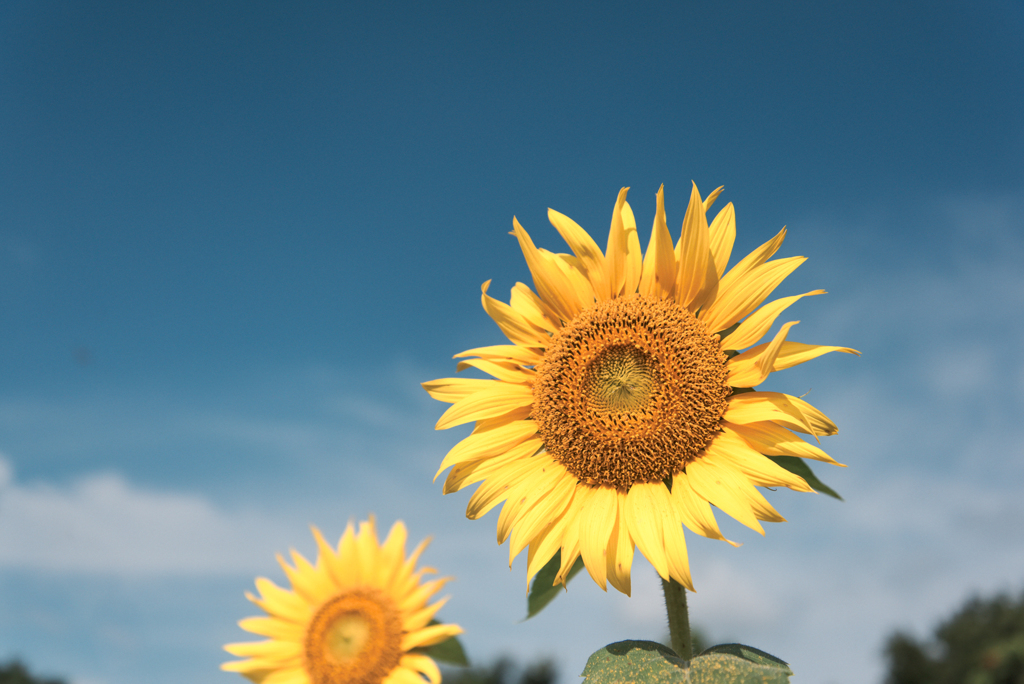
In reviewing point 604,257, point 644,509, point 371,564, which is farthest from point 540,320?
point 371,564

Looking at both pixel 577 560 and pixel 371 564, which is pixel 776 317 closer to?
pixel 577 560

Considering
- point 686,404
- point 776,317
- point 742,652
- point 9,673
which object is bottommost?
point 742,652

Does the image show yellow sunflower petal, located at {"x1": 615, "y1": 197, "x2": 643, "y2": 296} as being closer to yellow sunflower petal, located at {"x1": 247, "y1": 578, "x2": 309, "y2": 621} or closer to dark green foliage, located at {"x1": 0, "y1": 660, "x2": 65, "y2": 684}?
yellow sunflower petal, located at {"x1": 247, "y1": 578, "x2": 309, "y2": 621}

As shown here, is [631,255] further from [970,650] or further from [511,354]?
[970,650]

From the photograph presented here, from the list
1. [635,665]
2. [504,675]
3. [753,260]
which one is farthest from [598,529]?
[504,675]

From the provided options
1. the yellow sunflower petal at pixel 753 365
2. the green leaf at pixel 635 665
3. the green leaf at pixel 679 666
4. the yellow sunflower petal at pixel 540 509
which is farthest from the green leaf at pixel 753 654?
the yellow sunflower petal at pixel 753 365

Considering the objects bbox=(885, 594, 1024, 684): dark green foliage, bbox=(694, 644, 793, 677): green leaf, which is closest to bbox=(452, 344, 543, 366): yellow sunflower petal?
bbox=(694, 644, 793, 677): green leaf

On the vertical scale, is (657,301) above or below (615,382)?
above
